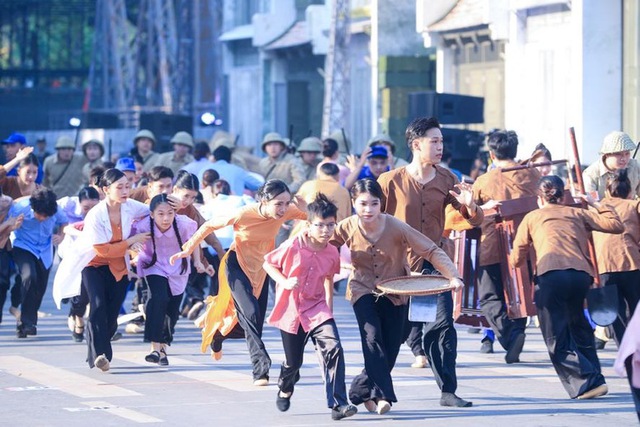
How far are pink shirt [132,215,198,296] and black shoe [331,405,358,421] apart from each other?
3.19m

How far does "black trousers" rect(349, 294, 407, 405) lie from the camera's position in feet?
Answer: 32.9

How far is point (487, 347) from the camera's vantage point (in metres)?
13.5

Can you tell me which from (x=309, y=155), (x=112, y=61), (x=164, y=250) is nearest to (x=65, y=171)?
(x=309, y=155)

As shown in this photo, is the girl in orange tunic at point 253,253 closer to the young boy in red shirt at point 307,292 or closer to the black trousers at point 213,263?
the young boy in red shirt at point 307,292

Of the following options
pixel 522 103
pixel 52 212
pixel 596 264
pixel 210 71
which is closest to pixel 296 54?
pixel 210 71

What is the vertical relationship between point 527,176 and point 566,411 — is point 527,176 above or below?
above

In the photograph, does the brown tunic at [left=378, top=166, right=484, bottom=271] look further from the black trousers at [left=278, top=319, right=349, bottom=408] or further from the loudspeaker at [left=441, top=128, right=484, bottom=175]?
the loudspeaker at [left=441, top=128, right=484, bottom=175]

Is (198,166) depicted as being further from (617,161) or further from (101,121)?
(101,121)

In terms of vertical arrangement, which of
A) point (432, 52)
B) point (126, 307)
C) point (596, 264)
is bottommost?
point (126, 307)

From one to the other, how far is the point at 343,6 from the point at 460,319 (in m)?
17.3

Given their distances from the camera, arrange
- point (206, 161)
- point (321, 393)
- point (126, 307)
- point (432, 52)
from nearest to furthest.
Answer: point (321, 393)
point (126, 307)
point (206, 161)
point (432, 52)

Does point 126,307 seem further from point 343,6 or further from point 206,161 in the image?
point 343,6

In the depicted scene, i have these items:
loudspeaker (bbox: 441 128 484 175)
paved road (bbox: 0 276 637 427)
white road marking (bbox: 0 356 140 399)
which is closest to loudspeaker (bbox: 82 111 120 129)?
loudspeaker (bbox: 441 128 484 175)

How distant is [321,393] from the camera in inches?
438
